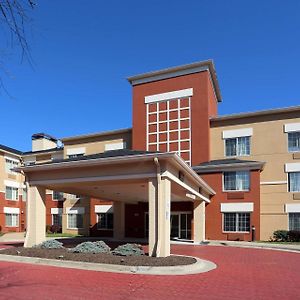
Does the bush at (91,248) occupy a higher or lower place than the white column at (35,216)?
lower

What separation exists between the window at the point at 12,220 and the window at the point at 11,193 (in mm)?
1954

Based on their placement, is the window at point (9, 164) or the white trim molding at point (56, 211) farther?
the window at point (9, 164)

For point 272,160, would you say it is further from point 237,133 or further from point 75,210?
point 75,210

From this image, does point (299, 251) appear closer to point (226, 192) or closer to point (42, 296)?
point (226, 192)

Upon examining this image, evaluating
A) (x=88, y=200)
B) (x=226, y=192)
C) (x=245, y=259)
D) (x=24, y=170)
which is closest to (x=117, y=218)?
(x=88, y=200)

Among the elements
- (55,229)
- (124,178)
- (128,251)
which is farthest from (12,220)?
(128,251)

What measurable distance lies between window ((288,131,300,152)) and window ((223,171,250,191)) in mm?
4362

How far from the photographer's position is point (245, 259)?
57.0 feet

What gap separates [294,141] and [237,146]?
455cm

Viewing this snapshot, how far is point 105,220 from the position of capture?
3638cm

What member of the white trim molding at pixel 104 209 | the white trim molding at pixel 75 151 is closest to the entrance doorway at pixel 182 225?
the white trim molding at pixel 104 209

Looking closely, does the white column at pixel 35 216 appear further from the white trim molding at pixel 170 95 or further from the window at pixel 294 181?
the window at pixel 294 181

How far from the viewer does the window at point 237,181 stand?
99.1 ft

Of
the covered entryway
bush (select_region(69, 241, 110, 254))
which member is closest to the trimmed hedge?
the covered entryway
